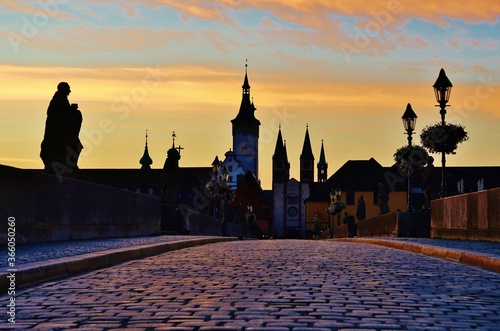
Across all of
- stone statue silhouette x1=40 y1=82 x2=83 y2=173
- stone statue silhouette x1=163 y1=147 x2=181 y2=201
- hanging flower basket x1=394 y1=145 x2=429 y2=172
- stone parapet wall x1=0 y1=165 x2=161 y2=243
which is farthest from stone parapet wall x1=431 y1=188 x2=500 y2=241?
stone statue silhouette x1=163 y1=147 x2=181 y2=201

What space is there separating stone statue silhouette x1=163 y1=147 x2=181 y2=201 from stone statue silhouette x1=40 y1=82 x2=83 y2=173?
1834 cm

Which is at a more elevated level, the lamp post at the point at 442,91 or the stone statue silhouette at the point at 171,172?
the lamp post at the point at 442,91

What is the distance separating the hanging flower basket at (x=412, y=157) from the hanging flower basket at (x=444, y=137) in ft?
9.53

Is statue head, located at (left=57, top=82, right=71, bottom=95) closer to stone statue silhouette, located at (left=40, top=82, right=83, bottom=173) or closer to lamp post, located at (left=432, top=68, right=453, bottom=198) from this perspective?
stone statue silhouette, located at (left=40, top=82, right=83, bottom=173)

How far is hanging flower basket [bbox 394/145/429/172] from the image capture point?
3431 cm

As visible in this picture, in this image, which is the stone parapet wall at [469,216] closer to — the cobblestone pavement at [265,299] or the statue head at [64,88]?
the cobblestone pavement at [265,299]

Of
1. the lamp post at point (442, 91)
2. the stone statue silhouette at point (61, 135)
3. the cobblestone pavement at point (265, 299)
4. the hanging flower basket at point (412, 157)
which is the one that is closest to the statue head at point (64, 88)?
the stone statue silhouette at point (61, 135)

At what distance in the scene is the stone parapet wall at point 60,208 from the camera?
16047 mm

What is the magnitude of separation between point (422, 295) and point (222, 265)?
5.38 m

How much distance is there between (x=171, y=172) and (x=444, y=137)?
14.1 meters

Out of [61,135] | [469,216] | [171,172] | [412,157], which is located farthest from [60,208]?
[171,172]

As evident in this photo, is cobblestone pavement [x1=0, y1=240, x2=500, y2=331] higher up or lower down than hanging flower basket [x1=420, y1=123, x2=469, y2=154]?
lower down

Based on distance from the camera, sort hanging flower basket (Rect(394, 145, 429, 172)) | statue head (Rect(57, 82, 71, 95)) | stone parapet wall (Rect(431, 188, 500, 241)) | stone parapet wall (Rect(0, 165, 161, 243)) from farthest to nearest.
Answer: hanging flower basket (Rect(394, 145, 429, 172)) → stone parapet wall (Rect(431, 188, 500, 241)) → statue head (Rect(57, 82, 71, 95)) → stone parapet wall (Rect(0, 165, 161, 243))

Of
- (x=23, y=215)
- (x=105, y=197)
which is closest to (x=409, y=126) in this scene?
(x=105, y=197)
